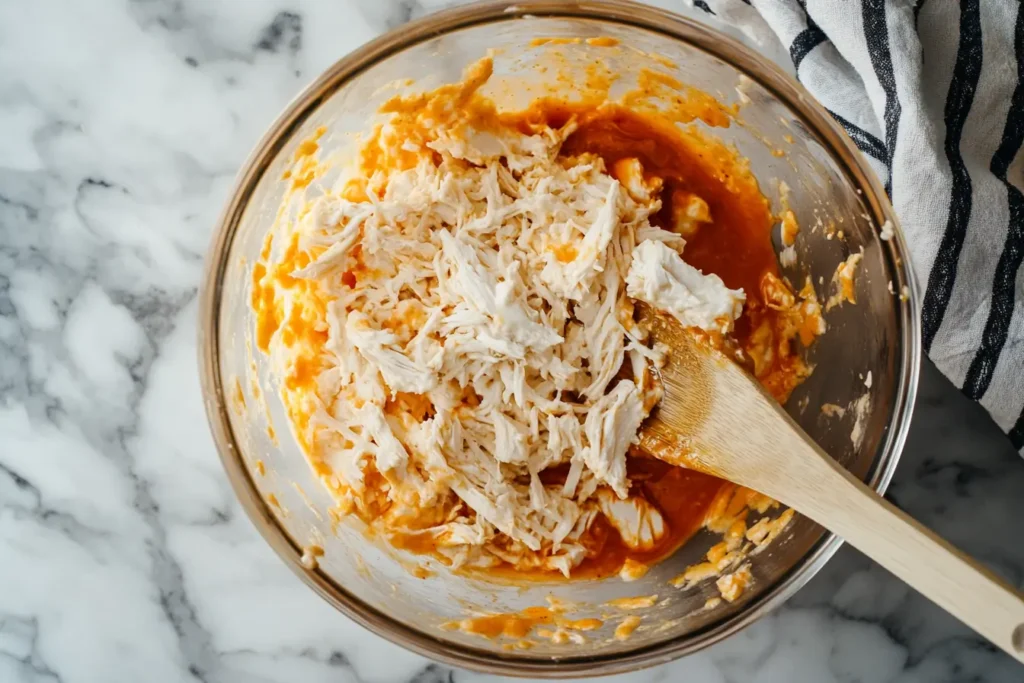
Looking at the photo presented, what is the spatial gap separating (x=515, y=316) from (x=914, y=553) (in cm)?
76

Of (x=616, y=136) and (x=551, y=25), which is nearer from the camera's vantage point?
(x=551, y=25)

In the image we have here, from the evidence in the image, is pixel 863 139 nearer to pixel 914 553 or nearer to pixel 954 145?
pixel 954 145

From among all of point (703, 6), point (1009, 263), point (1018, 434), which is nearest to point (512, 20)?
point (703, 6)

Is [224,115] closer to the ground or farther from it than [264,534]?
farther from it

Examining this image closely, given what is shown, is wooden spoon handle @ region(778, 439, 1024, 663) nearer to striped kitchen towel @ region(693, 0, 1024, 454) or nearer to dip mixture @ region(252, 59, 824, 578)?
dip mixture @ region(252, 59, 824, 578)

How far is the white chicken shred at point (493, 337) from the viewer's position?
1569 millimetres

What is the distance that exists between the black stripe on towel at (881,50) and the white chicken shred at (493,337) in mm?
450

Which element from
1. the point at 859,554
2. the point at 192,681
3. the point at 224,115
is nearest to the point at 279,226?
the point at 224,115

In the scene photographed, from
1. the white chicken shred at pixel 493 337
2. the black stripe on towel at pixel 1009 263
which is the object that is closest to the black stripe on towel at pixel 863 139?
the black stripe on towel at pixel 1009 263

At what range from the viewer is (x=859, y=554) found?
1.80m

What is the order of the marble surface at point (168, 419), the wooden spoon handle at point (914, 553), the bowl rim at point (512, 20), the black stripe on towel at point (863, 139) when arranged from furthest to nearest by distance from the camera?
1. the marble surface at point (168, 419)
2. the black stripe on towel at point (863, 139)
3. the bowl rim at point (512, 20)
4. the wooden spoon handle at point (914, 553)

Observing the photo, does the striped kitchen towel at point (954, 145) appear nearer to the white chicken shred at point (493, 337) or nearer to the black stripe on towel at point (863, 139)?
the black stripe on towel at point (863, 139)

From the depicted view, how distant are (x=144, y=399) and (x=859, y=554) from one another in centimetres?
162

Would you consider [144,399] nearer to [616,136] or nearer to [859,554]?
[616,136]
